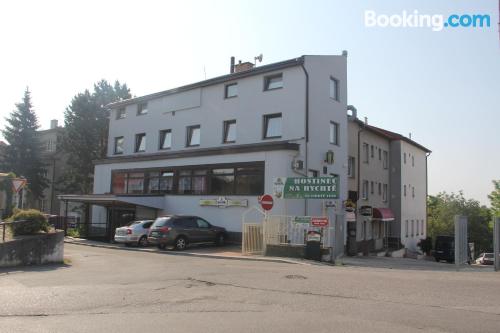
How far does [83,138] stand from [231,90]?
22154mm

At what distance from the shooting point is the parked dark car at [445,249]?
3269 centimetres

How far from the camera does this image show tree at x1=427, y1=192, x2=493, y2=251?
6675 cm

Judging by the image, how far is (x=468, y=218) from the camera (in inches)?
2665

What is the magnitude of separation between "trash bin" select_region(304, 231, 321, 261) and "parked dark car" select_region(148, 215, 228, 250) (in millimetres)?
6599

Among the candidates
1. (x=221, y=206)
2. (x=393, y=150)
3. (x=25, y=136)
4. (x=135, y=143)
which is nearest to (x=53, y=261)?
(x=221, y=206)

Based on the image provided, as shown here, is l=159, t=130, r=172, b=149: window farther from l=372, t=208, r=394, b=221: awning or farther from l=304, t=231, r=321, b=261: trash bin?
l=304, t=231, r=321, b=261: trash bin

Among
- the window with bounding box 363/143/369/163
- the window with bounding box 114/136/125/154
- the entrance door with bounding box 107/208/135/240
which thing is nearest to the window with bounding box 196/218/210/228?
the entrance door with bounding box 107/208/135/240

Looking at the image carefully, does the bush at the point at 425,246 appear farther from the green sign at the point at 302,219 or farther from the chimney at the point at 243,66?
the green sign at the point at 302,219

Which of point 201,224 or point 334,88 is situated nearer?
point 201,224

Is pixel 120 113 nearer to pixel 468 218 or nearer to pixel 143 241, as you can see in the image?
pixel 143 241

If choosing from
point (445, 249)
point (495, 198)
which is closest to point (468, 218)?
point (495, 198)

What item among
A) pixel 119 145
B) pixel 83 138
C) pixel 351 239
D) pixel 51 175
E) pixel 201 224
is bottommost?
pixel 351 239

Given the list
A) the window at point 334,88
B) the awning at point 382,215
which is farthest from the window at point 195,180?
the awning at point 382,215

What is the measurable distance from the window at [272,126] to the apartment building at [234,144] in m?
0.06
